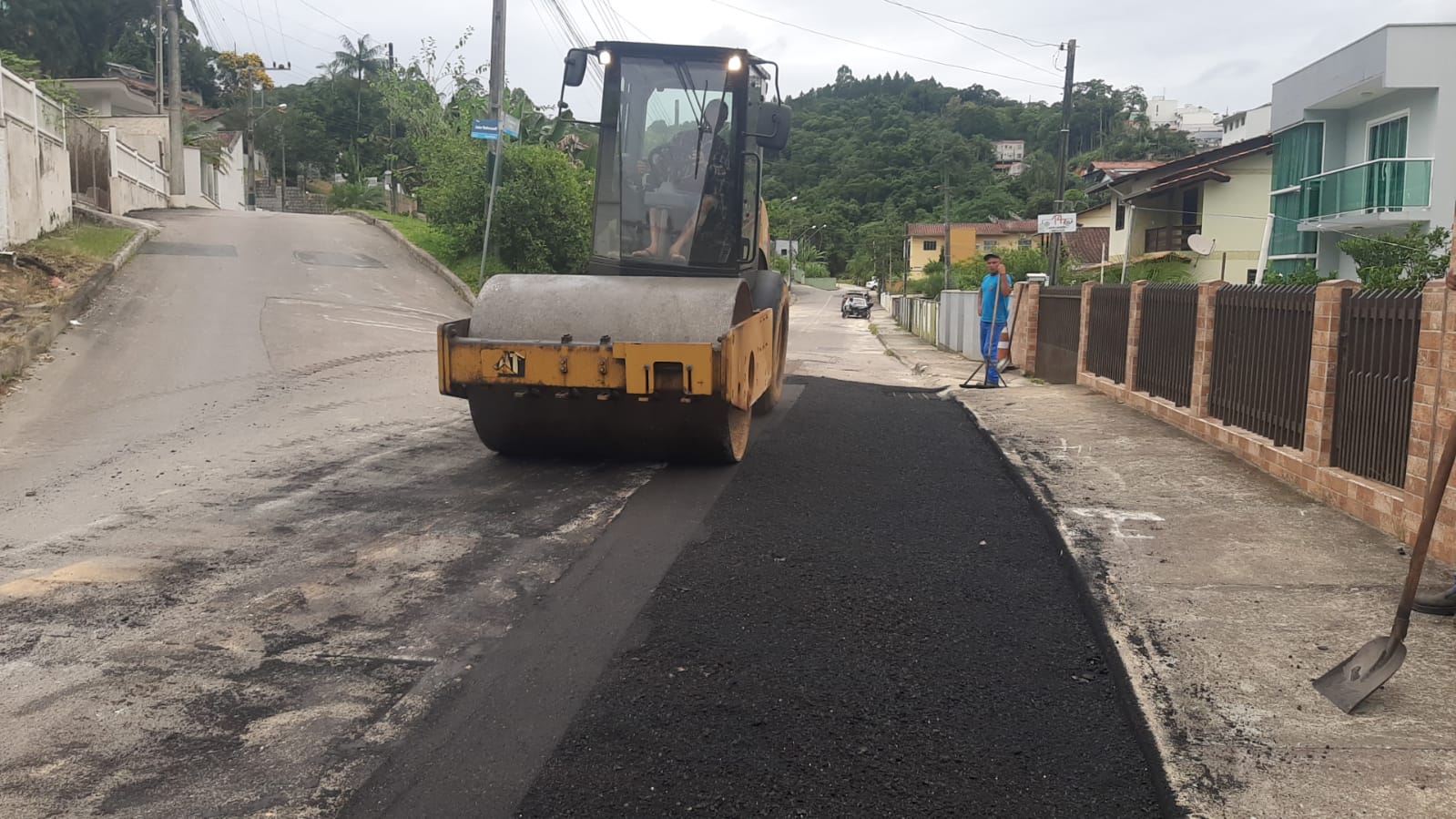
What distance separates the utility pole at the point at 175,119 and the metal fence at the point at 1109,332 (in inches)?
1153

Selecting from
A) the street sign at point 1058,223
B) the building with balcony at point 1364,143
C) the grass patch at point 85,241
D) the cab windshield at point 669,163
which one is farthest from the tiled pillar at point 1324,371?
the street sign at point 1058,223

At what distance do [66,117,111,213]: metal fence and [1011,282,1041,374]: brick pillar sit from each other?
1714 centimetres

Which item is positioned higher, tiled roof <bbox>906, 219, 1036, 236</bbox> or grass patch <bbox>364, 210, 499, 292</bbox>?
tiled roof <bbox>906, 219, 1036, 236</bbox>

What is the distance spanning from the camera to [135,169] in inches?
1157

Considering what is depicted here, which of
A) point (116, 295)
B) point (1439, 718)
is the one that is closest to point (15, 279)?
point (116, 295)

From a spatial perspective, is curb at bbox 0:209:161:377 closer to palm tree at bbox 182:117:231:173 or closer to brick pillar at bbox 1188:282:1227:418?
brick pillar at bbox 1188:282:1227:418

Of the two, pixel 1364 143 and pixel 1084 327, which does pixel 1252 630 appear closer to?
→ pixel 1084 327

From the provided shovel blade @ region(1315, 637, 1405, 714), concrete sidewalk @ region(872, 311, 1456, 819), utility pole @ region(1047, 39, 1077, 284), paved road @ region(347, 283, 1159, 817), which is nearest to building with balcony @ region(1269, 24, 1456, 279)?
utility pole @ region(1047, 39, 1077, 284)

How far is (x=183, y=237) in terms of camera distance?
74.3ft

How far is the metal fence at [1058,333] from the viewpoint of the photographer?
14914mm

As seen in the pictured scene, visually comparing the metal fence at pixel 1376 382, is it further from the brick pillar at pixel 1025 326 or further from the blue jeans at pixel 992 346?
the brick pillar at pixel 1025 326

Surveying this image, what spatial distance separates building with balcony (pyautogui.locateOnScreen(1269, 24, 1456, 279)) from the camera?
21109mm

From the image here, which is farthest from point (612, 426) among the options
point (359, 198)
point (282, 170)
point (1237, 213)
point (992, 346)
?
point (282, 170)

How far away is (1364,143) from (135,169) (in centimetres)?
2935
